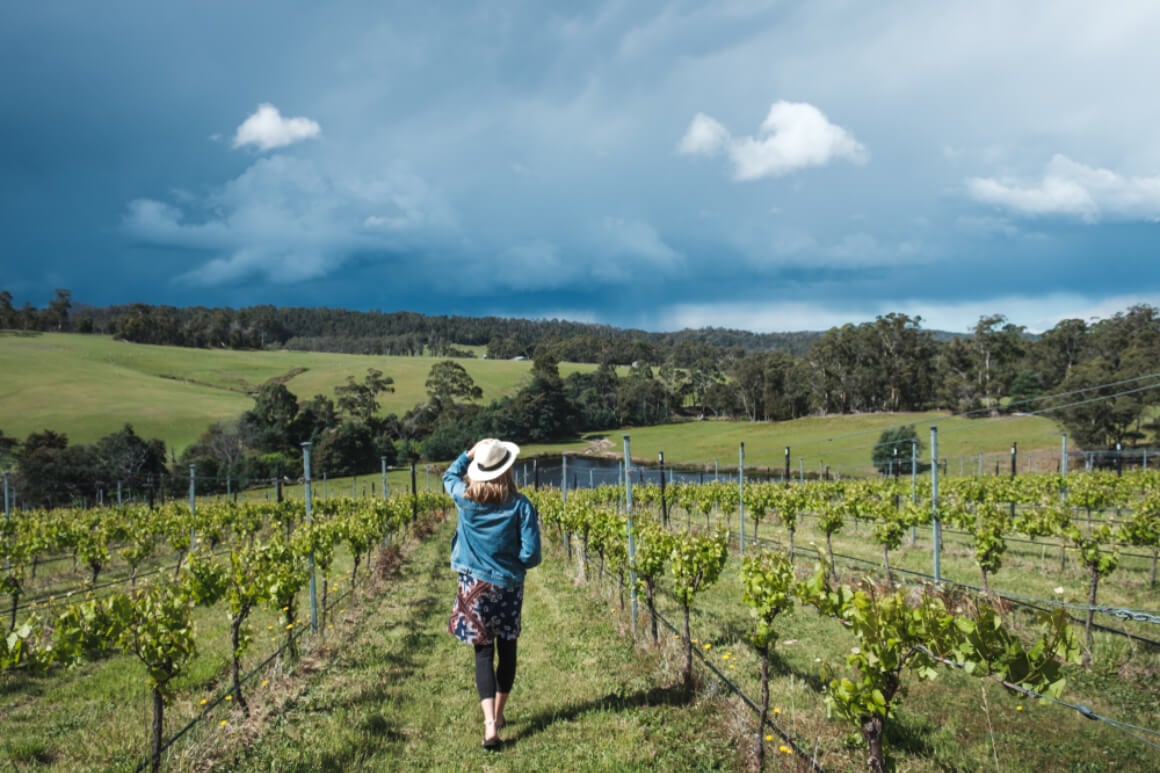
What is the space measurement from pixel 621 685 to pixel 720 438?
6922 centimetres

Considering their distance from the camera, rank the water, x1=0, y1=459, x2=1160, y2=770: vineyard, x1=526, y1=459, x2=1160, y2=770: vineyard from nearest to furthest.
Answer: x1=526, y1=459, x2=1160, y2=770: vineyard, x1=0, y1=459, x2=1160, y2=770: vineyard, the water

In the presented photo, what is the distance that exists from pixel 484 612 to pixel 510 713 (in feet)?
4.48

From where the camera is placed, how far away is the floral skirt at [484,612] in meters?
4.42

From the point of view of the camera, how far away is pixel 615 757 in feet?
14.1

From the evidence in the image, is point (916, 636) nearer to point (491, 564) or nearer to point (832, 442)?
point (491, 564)

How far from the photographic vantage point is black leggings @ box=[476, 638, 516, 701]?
4.38 meters

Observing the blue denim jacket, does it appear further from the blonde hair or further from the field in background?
the field in background

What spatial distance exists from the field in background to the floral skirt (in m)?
34.4

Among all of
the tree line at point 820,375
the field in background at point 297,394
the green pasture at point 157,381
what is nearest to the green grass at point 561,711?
the field in background at point 297,394

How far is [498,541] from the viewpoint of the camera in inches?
176

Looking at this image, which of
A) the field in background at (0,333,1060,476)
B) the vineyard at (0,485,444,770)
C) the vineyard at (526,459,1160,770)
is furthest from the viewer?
the field in background at (0,333,1060,476)

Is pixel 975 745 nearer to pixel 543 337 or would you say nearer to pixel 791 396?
pixel 791 396

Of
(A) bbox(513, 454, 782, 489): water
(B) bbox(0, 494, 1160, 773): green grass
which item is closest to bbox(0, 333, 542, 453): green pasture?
(A) bbox(513, 454, 782, 489): water

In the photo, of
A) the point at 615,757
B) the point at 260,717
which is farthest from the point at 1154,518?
the point at 260,717
